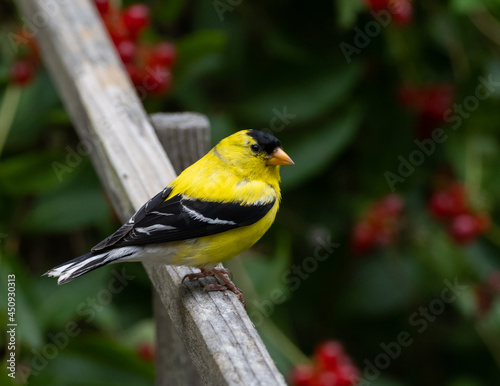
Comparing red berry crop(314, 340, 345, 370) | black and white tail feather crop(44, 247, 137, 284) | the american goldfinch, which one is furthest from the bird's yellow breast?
red berry crop(314, 340, 345, 370)

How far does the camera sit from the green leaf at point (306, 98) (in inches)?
130

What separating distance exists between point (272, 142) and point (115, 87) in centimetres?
50

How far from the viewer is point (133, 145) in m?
2.17

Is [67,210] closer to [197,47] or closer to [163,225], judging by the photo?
[197,47]

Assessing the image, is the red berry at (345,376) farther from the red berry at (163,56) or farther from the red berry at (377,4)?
the red berry at (377,4)

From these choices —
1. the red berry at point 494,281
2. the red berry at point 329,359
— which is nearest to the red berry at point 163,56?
the red berry at point 329,359

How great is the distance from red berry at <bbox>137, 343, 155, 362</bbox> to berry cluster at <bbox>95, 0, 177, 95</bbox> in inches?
37.3

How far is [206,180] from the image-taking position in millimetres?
2227

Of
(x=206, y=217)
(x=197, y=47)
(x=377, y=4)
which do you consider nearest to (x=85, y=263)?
(x=206, y=217)

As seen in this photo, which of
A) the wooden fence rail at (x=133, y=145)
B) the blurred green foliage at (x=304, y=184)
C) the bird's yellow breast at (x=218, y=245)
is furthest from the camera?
the blurred green foliage at (x=304, y=184)

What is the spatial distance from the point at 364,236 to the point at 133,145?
1.39 metres

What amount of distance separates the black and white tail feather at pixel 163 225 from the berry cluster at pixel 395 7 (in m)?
1.17

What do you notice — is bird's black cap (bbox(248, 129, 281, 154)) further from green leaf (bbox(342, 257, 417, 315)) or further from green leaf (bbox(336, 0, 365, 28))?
green leaf (bbox(342, 257, 417, 315))

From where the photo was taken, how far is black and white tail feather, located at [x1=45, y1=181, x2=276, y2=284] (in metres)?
1.96
